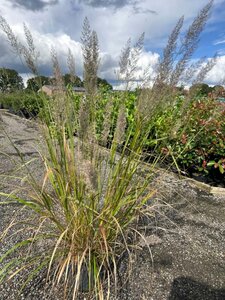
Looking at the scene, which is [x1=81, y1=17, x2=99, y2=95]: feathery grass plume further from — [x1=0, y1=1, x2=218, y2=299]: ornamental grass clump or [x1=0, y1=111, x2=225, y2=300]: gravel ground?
[x1=0, y1=111, x2=225, y2=300]: gravel ground

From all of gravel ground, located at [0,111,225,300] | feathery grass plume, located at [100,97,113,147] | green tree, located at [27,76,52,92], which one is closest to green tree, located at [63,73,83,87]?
green tree, located at [27,76,52,92]

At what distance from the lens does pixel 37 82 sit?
119 centimetres

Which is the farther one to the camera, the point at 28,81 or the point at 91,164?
the point at 28,81

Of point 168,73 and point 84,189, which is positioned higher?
point 168,73

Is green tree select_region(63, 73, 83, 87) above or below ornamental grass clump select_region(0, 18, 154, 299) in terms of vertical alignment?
above

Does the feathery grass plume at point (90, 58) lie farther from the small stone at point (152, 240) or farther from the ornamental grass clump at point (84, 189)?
the small stone at point (152, 240)

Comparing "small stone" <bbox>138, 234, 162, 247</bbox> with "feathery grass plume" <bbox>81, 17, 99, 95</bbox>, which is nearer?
"feathery grass plume" <bbox>81, 17, 99, 95</bbox>

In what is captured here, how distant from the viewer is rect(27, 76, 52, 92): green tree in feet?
3.88

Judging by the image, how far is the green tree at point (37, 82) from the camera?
3.88 feet

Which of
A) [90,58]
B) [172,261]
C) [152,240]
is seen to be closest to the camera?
[90,58]

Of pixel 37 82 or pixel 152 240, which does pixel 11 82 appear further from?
pixel 152 240

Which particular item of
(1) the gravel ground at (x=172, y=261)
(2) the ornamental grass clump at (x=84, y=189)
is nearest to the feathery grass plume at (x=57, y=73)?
(2) the ornamental grass clump at (x=84, y=189)

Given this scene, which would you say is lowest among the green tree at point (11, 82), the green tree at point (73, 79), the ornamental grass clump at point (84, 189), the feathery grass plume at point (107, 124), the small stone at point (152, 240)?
the small stone at point (152, 240)

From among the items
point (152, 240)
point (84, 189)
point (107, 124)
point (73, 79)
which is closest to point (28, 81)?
point (73, 79)
